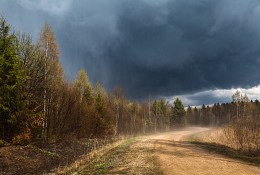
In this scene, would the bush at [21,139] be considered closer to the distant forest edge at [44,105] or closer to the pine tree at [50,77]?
the distant forest edge at [44,105]

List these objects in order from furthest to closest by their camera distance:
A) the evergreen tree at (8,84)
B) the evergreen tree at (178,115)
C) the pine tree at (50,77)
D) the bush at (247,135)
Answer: the evergreen tree at (178,115) < the pine tree at (50,77) < the evergreen tree at (8,84) < the bush at (247,135)

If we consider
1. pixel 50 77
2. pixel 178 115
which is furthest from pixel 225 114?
pixel 50 77

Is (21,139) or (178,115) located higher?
(178,115)

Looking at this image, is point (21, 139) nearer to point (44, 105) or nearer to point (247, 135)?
point (44, 105)

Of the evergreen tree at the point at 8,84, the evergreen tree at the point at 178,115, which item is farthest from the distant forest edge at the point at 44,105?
the evergreen tree at the point at 178,115

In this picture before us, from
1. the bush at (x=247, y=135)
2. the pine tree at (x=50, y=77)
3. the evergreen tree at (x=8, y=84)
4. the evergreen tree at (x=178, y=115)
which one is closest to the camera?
the bush at (x=247, y=135)

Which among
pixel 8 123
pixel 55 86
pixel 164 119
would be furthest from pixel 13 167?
pixel 164 119

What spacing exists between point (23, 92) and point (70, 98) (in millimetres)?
10328

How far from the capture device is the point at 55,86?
29.4m

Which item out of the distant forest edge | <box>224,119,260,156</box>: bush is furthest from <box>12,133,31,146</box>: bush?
<box>224,119,260,156</box>: bush

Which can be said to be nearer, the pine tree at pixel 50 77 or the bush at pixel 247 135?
the bush at pixel 247 135

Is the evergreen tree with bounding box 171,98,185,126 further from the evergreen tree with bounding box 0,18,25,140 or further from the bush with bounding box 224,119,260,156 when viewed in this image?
the evergreen tree with bounding box 0,18,25,140

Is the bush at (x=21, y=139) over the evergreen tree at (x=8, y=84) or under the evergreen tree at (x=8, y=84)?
under

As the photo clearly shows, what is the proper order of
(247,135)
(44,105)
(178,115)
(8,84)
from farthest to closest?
(178,115) → (44,105) → (8,84) → (247,135)
